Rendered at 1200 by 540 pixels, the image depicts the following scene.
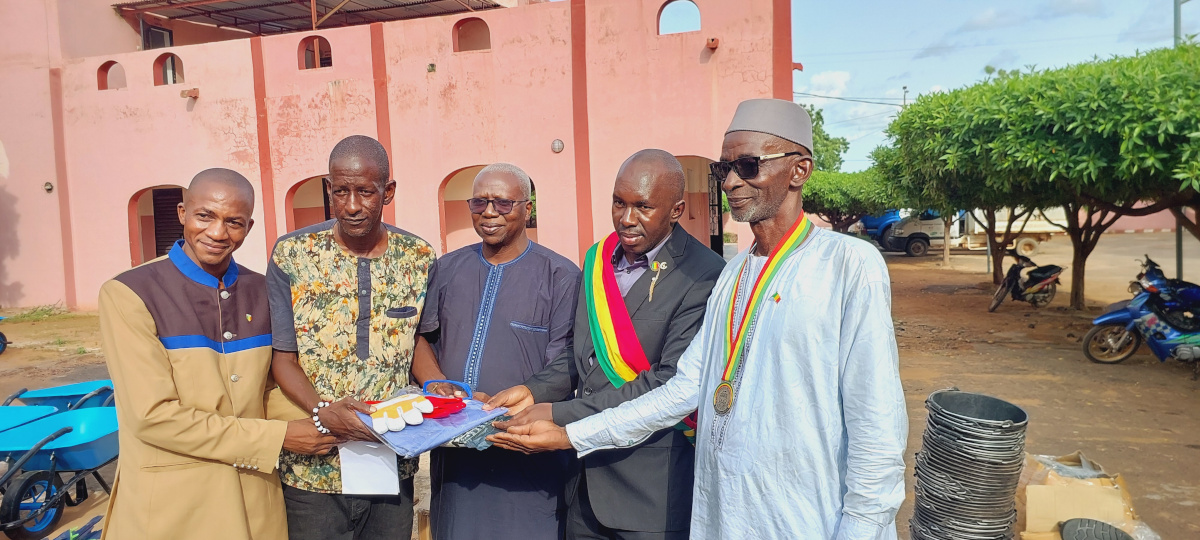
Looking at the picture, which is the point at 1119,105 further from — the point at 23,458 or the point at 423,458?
the point at 23,458

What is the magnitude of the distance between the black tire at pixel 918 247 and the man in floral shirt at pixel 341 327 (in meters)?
28.5

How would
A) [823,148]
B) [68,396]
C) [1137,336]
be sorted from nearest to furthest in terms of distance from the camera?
[68,396], [1137,336], [823,148]

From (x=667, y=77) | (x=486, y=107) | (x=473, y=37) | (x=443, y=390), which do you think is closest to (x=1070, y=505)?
(x=443, y=390)

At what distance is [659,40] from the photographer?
11.6 metres

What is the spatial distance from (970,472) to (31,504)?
5.43 metres

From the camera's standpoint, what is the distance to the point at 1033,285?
13336 mm

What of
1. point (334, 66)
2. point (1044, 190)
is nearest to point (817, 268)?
point (1044, 190)

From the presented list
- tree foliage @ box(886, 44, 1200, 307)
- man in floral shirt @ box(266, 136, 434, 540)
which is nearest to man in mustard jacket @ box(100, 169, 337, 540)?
man in floral shirt @ box(266, 136, 434, 540)

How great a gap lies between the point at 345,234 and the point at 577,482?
50.1 inches

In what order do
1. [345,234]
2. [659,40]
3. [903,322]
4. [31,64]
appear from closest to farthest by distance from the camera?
1. [345,234]
2. [659,40]
3. [903,322]
4. [31,64]

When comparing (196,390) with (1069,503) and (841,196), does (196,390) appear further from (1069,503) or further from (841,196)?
(841,196)

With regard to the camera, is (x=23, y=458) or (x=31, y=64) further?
(x=31, y=64)

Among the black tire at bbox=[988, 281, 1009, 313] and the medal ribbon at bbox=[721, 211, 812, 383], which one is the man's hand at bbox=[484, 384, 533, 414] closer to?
the medal ribbon at bbox=[721, 211, 812, 383]

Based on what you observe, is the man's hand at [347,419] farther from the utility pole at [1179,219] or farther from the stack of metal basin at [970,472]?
the utility pole at [1179,219]
